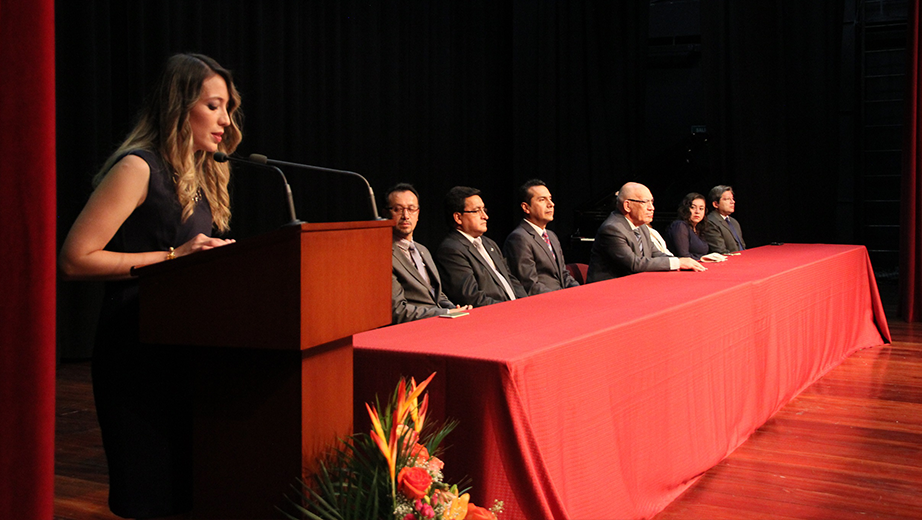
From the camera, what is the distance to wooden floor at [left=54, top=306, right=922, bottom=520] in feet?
8.51

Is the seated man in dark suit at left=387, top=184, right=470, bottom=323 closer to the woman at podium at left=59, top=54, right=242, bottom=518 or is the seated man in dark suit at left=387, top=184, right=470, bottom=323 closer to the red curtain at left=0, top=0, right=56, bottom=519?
the woman at podium at left=59, top=54, right=242, bottom=518

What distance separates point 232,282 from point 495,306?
150cm

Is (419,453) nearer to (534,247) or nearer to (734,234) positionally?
(534,247)

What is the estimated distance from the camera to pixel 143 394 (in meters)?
1.58

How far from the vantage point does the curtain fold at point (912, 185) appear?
687cm

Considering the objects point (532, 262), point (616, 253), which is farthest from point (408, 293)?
point (616, 253)

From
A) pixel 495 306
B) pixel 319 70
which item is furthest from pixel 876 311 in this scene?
pixel 319 70

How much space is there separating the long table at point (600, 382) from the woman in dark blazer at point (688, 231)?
276 centimetres

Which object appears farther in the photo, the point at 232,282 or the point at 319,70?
the point at 319,70

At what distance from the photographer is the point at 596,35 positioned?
9438mm

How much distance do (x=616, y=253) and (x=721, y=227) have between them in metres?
3.00

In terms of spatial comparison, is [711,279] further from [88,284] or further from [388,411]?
[88,284]

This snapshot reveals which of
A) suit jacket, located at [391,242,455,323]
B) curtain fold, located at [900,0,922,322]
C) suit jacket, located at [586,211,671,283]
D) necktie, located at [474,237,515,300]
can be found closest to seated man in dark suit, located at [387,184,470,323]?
suit jacket, located at [391,242,455,323]

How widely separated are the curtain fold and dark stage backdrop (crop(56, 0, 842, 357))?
165 cm
